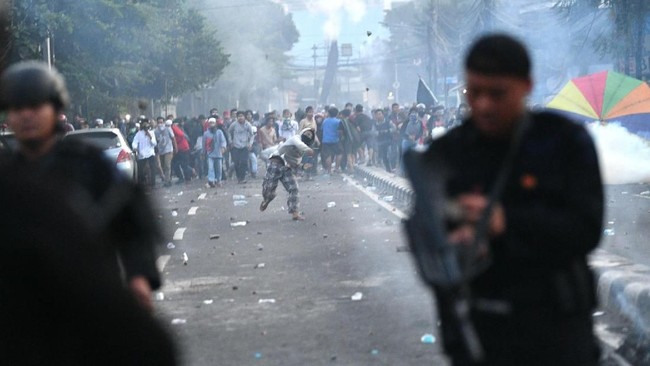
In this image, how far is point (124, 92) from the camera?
43.8 metres

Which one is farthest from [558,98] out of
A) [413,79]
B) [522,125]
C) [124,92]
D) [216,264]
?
[413,79]

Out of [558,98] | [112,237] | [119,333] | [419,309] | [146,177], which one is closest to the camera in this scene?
[119,333]

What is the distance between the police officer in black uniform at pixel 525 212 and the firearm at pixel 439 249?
53 millimetres

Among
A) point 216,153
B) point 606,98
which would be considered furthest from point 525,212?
point 216,153

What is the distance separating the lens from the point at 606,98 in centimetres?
2239

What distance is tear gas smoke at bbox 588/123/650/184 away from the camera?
77.2 feet

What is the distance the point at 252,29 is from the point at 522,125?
99866 mm

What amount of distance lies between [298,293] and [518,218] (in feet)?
26.0

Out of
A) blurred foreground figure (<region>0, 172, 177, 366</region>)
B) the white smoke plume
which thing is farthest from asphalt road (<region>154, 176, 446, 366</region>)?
the white smoke plume

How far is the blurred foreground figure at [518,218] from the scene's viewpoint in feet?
12.3

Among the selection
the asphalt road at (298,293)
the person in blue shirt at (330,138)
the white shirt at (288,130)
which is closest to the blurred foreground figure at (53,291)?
the asphalt road at (298,293)

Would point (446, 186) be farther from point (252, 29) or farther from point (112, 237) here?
point (252, 29)

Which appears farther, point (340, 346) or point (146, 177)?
point (146, 177)

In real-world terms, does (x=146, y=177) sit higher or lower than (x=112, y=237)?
lower
